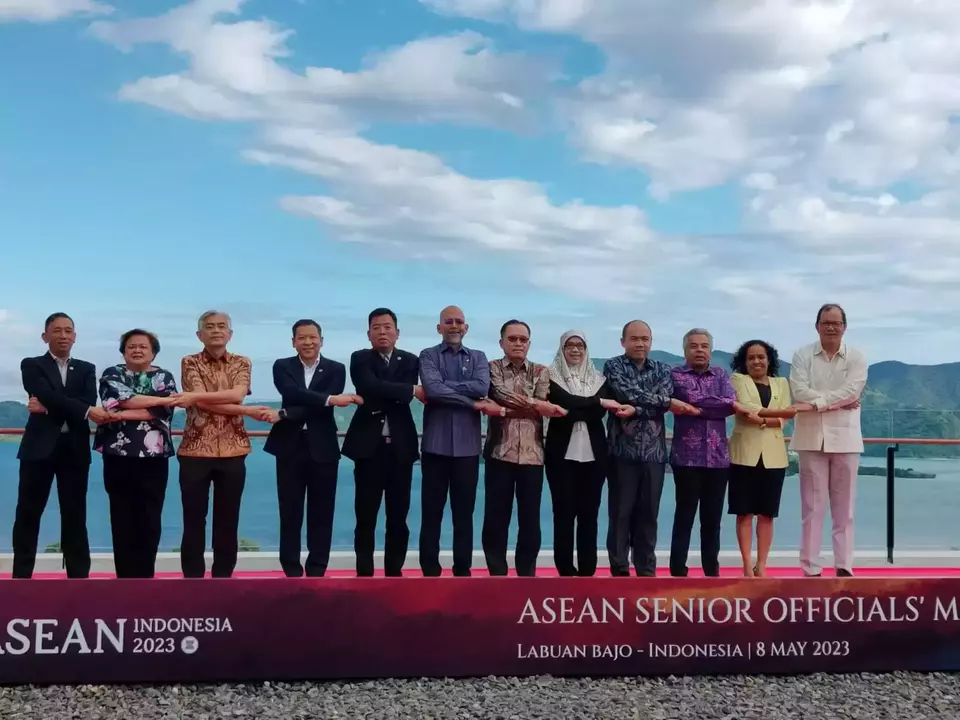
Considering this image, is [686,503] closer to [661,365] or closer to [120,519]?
[661,365]

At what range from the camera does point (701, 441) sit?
4.34 metres

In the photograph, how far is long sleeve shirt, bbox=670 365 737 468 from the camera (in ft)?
14.2

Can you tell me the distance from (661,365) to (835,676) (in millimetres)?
1635

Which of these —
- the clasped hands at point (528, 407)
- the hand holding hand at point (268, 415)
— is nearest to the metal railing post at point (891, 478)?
the clasped hands at point (528, 407)

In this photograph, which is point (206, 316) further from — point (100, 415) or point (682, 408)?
point (682, 408)

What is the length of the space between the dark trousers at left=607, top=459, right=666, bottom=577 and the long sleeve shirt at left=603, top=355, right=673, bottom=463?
6 cm

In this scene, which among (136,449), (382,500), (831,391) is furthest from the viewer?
(831,391)

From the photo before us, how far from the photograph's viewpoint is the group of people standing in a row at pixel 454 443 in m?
4.01

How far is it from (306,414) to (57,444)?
1.17 meters

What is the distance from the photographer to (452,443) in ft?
13.7

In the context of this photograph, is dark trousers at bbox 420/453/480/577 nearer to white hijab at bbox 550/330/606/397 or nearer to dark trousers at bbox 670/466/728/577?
white hijab at bbox 550/330/606/397

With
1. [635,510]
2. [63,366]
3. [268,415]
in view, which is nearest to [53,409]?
[63,366]

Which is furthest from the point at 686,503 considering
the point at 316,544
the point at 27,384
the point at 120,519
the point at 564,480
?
the point at 27,384

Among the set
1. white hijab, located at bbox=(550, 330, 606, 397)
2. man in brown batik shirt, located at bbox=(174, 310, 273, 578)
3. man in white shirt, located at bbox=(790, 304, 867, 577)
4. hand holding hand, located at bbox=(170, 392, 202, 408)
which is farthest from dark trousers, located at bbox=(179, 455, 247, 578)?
man in white shirt, located at bbox=(790, 304, 867, 577)
